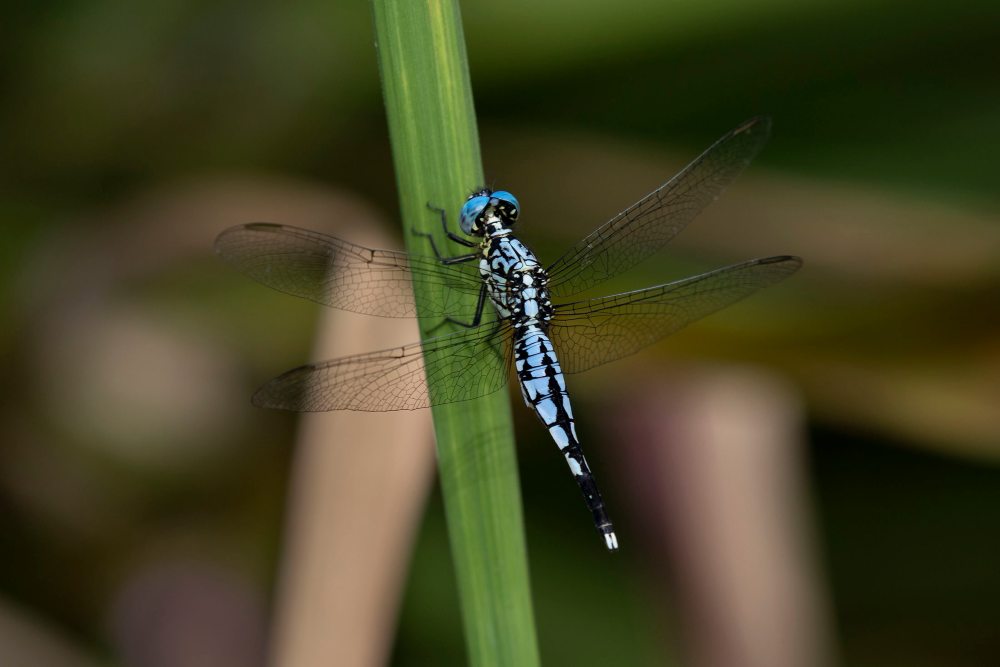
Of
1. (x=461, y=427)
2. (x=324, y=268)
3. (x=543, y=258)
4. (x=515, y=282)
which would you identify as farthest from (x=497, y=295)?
(x=543, y=258)

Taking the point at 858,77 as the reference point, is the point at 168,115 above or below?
above

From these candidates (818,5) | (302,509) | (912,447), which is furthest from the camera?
(912,447)

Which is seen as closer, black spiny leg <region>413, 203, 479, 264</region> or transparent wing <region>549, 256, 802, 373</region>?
black spiny leg <region>413, 203, 479, 264</region>

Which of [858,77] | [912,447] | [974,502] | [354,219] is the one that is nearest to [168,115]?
[354,219]

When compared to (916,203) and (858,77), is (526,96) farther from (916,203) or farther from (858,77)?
(916,203)

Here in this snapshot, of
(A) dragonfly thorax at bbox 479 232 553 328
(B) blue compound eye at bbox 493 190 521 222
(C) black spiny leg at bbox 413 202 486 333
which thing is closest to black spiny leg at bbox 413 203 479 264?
(C) black spiny leg at bbox 413 202 486 333

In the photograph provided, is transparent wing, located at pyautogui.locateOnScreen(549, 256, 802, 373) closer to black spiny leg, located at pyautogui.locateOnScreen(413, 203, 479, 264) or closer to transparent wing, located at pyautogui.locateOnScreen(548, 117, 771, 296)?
transparent wing, located at pyautogui.locateOnScreen(548, 117, 771, 296)

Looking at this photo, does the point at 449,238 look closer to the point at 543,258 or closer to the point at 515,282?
the point at 515,282
